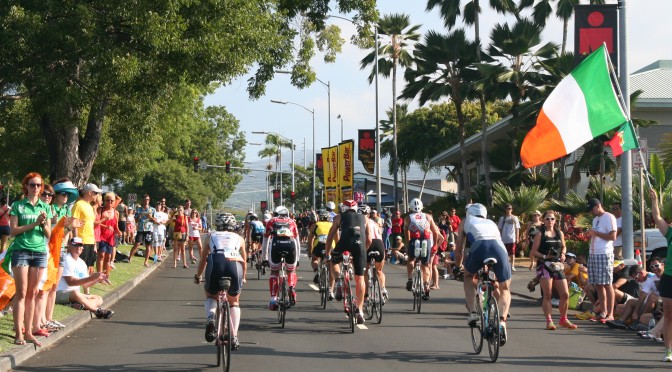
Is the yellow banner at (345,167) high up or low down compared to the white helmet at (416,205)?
up

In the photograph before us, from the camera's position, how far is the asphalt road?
10.7 meters

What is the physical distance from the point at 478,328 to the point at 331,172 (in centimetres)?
3313

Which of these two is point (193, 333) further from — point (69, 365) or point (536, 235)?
point (536, 235)

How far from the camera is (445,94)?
42.3 metres

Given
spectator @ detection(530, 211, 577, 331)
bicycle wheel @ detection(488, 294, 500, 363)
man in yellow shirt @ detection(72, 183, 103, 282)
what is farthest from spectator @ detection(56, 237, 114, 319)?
spectator @ detection(530, 211, 577, 331)

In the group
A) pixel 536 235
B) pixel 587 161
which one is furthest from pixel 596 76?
pixel 587 161

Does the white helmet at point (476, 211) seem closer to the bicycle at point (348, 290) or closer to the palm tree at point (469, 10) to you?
the bicycle at point (348, 290)

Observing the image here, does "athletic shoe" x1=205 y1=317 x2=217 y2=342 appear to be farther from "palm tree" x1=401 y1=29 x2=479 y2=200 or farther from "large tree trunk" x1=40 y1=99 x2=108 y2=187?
"palm tree" x1=401 y1=29 x2=479 y2=200

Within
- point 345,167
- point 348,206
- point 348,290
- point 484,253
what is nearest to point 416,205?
point 348,206

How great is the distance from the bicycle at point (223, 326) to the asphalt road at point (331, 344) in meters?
0.51

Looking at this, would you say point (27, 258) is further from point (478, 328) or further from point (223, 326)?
point (478, 328)

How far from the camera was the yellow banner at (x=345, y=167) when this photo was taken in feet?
136

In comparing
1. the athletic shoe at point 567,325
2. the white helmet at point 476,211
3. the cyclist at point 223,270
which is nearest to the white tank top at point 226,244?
the cyclist at point 223,270

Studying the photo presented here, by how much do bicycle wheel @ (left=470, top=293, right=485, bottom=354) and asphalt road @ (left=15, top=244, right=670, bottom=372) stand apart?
4.6 inches
